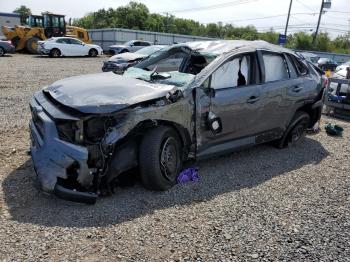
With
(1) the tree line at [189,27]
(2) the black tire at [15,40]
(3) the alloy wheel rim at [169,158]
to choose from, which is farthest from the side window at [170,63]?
(1) the tree line at [189,27]

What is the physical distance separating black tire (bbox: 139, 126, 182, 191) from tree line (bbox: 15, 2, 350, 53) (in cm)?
5587

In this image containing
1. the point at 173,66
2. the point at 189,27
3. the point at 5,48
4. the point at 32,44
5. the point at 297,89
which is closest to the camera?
the point at 173,66

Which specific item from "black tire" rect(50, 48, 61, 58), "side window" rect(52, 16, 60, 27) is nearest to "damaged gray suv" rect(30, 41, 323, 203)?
"black tire" rect(50, 48, 61, 58)

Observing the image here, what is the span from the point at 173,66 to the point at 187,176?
1.67 m

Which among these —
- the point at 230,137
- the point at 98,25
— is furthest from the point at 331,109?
the point at 98,25

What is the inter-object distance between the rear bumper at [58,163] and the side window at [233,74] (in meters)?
1.96

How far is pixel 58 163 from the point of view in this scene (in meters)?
3.72

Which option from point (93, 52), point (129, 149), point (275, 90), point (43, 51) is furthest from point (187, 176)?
point (93, 52)

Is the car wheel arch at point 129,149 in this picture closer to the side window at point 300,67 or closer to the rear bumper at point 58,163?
the rear bumper at point 58,163

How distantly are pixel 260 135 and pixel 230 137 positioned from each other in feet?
2.38

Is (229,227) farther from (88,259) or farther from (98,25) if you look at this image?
(98,25)

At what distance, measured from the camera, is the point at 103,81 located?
4.66 meters

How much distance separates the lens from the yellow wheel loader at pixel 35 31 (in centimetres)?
2828

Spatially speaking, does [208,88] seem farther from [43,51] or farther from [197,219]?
[43,51]
